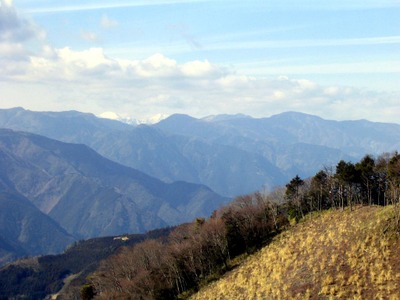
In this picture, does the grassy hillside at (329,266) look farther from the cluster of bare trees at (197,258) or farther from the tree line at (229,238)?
the tree line at (229,238)

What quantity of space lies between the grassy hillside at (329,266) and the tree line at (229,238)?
439 inches

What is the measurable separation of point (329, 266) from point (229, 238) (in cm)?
4162

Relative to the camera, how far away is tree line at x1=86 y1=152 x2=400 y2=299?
84125 millimetres

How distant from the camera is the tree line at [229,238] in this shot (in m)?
84.1

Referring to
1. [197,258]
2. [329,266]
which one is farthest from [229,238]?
[329,266]

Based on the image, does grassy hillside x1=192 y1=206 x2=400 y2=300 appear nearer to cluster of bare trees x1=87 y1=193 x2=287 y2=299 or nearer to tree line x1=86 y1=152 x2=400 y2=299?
cluster of bare trees x1=87 y1=193 x2=287 y2=299

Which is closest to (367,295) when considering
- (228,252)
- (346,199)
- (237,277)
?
(237,277)

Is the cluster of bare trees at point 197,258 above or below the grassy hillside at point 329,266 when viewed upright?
below

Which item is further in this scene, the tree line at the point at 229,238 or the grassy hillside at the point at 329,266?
the tree line at the point at 229,238

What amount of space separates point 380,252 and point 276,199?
7317 centimetres

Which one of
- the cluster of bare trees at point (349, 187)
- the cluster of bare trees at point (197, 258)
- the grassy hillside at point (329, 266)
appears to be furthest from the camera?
the cluster of bare trees at point (349, 187)

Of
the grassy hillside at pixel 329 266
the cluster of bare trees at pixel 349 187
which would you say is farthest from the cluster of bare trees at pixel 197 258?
the grassy hillside at pixel 329 266

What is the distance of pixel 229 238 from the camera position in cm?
9050

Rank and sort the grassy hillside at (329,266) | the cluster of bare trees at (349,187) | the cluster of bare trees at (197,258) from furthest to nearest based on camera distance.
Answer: the cluster of bare trees at (349,187) < the cluster of bare trees at (197,258) < the grassy hillside at (329,266)
